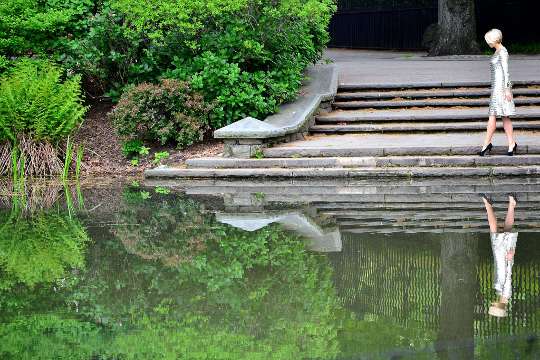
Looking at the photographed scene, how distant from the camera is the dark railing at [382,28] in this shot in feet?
102

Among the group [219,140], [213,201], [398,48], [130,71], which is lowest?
[213,201]

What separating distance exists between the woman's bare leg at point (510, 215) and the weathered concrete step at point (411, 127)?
4.43 m

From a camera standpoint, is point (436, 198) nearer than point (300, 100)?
Yes

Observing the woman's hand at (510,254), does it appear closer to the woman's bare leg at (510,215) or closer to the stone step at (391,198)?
the woman's bare leg at (510,215)

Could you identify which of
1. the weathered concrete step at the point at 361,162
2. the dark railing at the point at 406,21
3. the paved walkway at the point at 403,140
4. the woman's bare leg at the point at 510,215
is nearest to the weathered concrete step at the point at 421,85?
the paved walkway at the point at 403,140

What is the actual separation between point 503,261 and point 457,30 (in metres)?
19.1

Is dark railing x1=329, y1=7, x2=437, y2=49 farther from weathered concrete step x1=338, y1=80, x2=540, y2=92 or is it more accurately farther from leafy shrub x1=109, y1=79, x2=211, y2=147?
leafy shrub x1=109, y1=79, x2=211, y2=147

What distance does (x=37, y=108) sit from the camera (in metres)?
15.2

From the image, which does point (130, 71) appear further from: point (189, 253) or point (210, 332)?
point (210, 332)

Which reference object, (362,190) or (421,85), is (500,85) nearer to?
(362,190)

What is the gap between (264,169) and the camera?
13.8m

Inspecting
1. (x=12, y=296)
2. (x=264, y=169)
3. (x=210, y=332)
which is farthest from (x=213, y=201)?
(x=210, y=332)

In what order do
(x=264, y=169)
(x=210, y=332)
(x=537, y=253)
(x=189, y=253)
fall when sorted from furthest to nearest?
(x=264, y=169)
(x=189, y=253)
(x=537, y=253)
(x=210, y=332)

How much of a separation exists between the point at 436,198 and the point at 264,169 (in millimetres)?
3269
